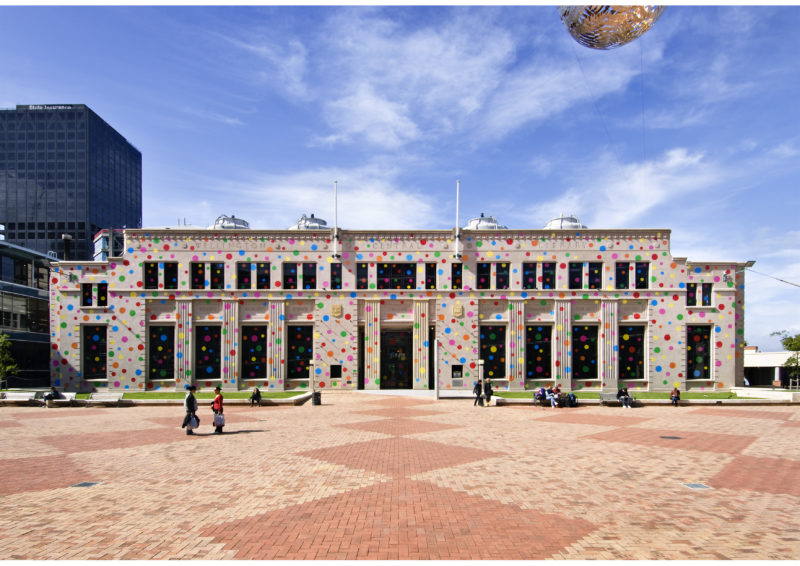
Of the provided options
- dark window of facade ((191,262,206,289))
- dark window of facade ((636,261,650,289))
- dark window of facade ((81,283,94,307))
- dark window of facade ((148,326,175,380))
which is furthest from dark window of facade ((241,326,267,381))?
dark window of facade ((636,261,650,289))

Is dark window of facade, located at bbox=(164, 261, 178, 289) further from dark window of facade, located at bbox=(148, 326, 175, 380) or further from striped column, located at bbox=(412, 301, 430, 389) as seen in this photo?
striped column, located at bbox=(412, 301, 430, 389)

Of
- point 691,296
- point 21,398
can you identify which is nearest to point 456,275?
point 691,296

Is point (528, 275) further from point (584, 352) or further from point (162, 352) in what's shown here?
point (162, 352)

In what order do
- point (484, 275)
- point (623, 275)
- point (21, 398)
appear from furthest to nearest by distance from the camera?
1. point (484, 275)
2. point (623, 275)
3. point (21, 398)

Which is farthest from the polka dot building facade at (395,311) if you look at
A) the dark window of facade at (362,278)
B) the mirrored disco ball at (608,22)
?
the mirrored disco ball at (608,22)

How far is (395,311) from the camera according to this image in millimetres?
38156

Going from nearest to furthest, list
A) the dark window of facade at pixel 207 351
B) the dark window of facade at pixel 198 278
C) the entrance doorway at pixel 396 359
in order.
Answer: the dark window of facade at pixel 207 351 → the dark window of facade at pixel 198 278 → the entrance doorway at pixel 396 359

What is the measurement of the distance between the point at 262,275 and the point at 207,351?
7134mm

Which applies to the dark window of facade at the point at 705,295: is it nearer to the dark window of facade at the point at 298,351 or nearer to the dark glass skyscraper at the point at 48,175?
the dark window of facade at the point at 298,351

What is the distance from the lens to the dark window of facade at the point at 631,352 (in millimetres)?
37656

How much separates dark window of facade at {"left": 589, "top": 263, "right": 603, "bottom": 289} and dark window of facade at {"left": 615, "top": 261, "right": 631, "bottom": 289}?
1.24 meters

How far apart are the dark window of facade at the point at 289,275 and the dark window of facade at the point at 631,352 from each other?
25867 millimetres

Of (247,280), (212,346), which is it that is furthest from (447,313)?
(212,346)

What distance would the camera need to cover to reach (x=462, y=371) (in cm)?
3753
